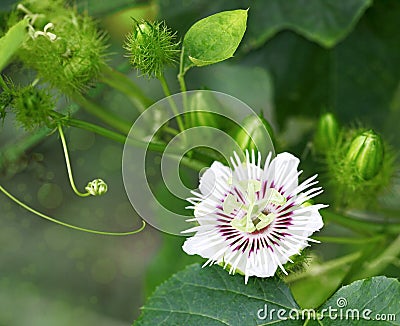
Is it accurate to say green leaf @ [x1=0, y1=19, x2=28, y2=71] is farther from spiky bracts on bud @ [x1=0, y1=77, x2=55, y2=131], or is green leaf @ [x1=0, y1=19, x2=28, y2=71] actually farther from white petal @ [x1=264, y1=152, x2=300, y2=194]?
white petal @ [x1=264, y1=152, x2=300, y2=194]

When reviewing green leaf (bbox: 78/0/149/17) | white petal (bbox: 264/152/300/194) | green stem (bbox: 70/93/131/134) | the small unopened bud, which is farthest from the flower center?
green leaf (bbox: 78/0/149/17)

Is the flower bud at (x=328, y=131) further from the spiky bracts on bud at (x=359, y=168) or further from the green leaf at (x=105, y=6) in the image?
the green leaf at (x=105, y=6)

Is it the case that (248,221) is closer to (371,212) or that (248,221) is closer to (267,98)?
(371,212)

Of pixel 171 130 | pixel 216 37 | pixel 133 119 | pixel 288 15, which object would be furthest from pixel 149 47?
pixel 133 119

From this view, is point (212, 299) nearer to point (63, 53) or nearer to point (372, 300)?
point (372, 300)

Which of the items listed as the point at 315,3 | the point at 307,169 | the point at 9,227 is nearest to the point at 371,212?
the point at 307,169

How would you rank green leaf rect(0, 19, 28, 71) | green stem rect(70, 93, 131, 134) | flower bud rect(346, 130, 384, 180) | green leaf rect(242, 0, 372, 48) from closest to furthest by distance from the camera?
green leaf rect(0, 19, 28, 71) < flower bud rect(346, 130, 384, 180) < green stem rect(70, 93, 131, 134) < green leaf rect(242, 0, 372, 48)

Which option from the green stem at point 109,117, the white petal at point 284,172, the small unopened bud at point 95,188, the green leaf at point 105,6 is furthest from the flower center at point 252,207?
the green leaf at point 105,6
